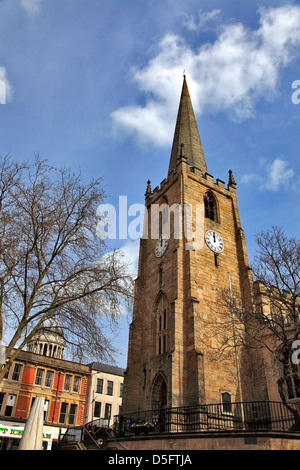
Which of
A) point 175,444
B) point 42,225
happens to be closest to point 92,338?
point 42,225

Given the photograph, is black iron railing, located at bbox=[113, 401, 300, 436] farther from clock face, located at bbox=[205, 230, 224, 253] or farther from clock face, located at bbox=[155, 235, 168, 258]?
clock face, located at bbox=[155, 235, 168, 258]

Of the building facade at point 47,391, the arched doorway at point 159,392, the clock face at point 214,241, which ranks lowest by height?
the arched doorway at point 159,392

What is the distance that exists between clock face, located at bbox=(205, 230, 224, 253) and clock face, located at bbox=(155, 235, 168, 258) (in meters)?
3.22

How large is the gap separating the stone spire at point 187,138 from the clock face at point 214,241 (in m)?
7.42

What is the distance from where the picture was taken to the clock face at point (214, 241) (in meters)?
26.5

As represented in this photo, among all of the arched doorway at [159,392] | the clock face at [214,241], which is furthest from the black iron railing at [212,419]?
the clock face at [214,241]

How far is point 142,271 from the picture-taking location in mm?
29656

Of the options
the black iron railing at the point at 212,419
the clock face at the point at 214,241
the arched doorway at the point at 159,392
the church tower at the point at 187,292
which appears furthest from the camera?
the clock face at the point at 214,241

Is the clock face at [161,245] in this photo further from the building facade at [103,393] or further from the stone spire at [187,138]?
the building facade at [103,393]

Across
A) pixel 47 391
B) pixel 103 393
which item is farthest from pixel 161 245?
pixel 103 393

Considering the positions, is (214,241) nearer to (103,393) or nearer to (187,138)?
(187,138)

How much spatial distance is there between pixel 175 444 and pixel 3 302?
29.1 feet

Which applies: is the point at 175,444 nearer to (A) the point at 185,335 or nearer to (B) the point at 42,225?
(A) the point at 185,335

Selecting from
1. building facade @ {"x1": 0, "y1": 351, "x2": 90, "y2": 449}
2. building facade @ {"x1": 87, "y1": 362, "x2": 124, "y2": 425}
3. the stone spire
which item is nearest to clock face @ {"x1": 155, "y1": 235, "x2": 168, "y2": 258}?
the stone spire
